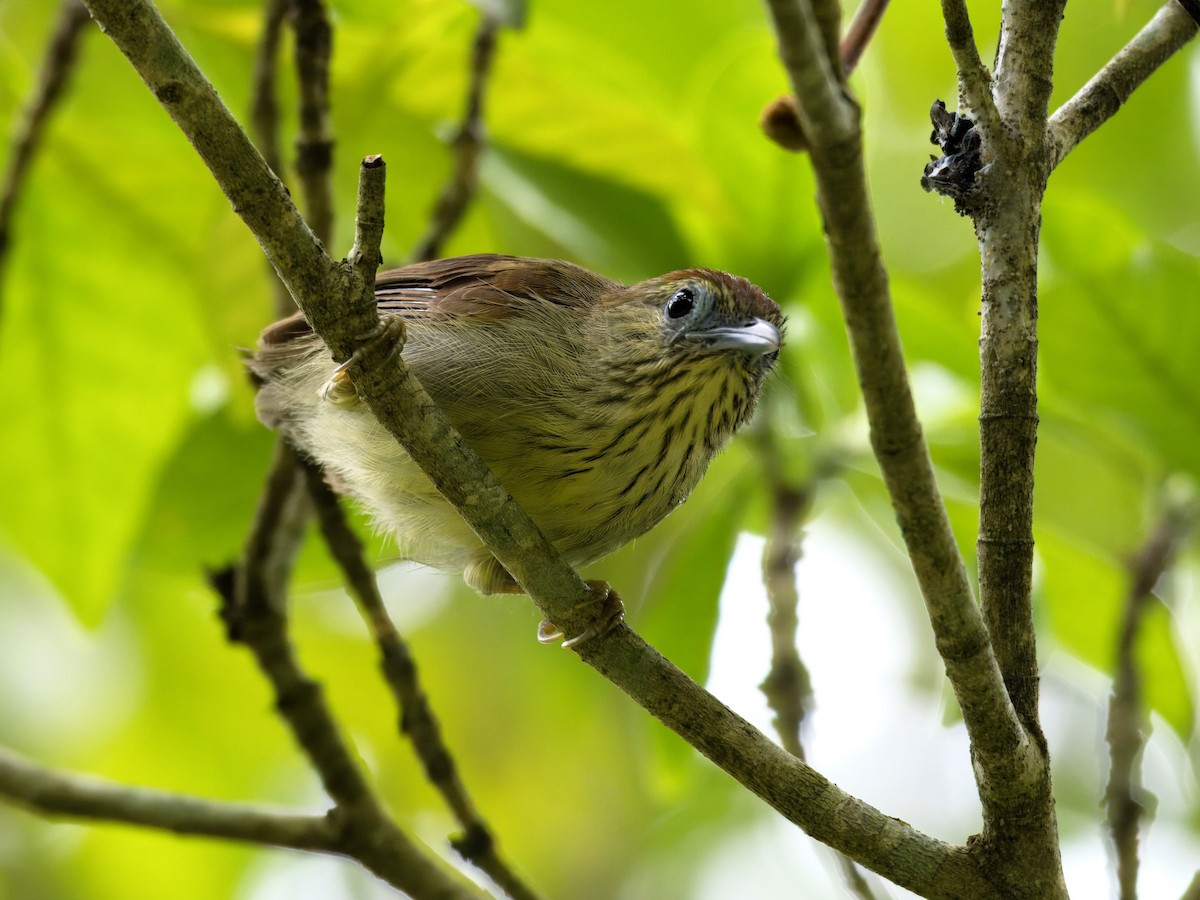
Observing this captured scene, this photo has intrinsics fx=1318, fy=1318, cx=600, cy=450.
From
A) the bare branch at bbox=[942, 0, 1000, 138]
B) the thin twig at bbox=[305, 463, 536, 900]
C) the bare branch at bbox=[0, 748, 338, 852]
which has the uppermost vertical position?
the bare branch at bbox=[942, 0, 1000, 138]

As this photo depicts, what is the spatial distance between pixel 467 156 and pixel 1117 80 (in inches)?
72.8

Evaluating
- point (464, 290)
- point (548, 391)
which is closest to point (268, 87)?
point (464, 290)

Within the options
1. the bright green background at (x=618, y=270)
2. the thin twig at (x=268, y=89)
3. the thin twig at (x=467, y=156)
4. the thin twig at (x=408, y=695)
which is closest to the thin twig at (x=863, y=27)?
the bright green background at (x=618, y=270)

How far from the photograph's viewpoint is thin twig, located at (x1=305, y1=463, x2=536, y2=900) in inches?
134

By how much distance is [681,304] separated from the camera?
→ 3.49m

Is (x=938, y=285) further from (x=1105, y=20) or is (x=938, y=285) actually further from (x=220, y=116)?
(x=220, y=116)

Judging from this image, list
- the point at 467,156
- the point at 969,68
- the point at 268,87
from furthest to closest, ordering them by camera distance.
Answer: the point at 467,156
the point at 268,87
the point at 969,68

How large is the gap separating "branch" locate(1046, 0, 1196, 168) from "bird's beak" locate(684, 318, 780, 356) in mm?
1003

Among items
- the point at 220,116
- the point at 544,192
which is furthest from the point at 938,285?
the point at 220,116

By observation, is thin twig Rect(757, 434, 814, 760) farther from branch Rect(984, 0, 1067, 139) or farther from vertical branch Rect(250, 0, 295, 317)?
branch Rect(984, 0, 1067, 139)

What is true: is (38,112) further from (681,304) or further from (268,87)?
(681,304)

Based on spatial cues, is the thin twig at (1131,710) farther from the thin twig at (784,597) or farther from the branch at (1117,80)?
the branch at (1117,80)

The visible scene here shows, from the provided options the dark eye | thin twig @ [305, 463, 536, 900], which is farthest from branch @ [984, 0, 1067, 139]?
thin twig @ [305, 463, 536, 900]

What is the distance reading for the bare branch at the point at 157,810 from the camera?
10.9ft
